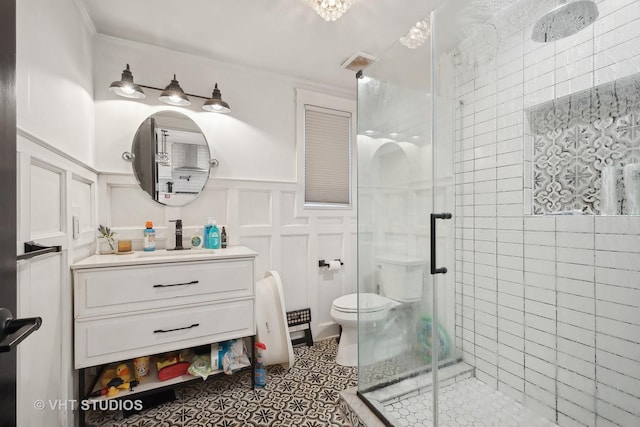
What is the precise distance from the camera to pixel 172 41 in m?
1.95

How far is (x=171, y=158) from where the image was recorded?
2090 mm

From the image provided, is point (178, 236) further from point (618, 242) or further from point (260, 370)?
point (618, 242)

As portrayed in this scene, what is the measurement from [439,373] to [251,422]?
3.46 feet

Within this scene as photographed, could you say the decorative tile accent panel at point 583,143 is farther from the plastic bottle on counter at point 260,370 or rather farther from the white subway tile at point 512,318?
the plastic bottle on counter at point 260,370

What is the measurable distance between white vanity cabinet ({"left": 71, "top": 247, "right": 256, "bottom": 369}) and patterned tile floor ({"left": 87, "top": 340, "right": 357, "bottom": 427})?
38 cm

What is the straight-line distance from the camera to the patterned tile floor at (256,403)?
1.53 m

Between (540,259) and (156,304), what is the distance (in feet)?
6.56

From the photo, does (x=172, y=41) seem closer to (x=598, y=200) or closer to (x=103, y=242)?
(x=103, y=242)

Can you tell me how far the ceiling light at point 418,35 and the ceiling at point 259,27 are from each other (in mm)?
332

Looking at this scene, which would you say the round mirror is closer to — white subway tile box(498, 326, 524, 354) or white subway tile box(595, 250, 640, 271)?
white subway tile box(498, 326, 524, 354)

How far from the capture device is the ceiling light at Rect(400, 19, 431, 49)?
1.37 m

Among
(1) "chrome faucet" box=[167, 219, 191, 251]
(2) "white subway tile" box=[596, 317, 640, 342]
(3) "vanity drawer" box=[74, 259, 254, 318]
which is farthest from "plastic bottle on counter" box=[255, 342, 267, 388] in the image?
(2) "white subway tile" box=[596, 317, 640, 342]

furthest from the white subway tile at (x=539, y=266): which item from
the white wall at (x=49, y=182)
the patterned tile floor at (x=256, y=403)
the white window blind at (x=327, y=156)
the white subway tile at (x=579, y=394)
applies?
the white wall at (x=49, y=182)

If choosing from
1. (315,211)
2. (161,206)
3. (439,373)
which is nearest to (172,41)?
(161,206)
